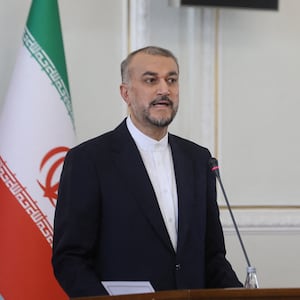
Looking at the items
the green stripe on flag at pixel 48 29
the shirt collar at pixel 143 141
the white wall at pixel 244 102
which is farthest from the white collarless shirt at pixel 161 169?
the white wall at pixel 244 102

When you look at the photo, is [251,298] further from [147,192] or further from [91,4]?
[91,4]

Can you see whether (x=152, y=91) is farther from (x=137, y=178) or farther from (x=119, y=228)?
(x=119, y=228)

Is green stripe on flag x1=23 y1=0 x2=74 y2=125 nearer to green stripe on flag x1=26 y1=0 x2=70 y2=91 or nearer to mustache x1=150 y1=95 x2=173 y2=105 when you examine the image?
green stripe on flag x1=26 y1=0 x2=70 y2=91

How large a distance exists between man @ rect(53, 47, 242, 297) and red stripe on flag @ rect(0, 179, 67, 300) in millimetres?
814

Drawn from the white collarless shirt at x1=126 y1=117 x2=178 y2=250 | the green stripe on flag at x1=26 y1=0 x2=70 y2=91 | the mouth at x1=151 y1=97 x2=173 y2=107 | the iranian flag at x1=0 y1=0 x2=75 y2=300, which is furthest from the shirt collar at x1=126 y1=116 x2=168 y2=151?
the green stripe on flag at x1=26 y1=0 x2=70 y2=91

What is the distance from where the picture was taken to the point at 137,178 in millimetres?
2291

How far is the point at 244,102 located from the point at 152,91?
161 cm

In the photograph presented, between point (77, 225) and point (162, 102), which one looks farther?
point (162, 102)

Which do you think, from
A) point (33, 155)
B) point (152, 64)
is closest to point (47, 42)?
point (33, 155)

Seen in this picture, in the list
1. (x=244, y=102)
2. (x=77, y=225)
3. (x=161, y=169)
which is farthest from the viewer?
(x=244, y=102)

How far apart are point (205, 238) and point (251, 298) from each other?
893 mm

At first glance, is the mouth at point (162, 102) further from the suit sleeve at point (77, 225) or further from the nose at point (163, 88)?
the suit sleeve at point (77, 225)

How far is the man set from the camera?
218 cm

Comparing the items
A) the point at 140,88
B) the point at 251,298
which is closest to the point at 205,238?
the point at 140,88
